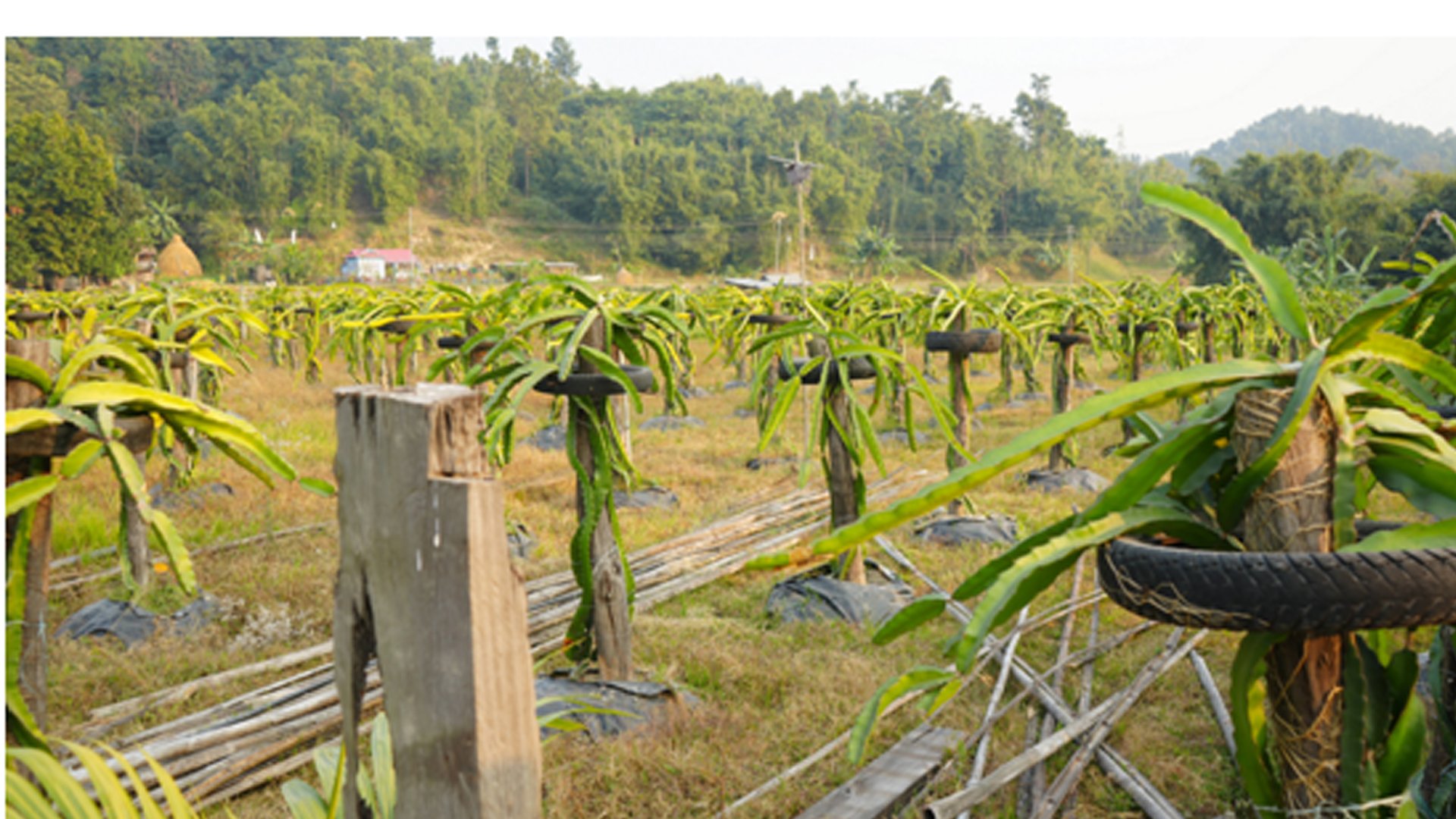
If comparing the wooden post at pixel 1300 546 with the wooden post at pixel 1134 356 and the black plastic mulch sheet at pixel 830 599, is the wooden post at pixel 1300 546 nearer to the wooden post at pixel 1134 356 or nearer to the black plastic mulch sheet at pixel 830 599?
the black plastic mulch sheet at pixel 830 599

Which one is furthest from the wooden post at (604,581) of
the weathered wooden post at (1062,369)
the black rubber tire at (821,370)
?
the weathered wooden post at (1062,369)

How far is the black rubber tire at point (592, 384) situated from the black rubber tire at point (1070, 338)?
433 cm

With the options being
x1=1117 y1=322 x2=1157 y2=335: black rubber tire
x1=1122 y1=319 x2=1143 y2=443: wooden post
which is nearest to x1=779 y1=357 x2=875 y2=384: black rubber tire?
x1=1122 y1=319 x2=1143 y2=443: wooden post

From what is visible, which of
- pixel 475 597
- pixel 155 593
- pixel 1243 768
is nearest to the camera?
pixel 475 597

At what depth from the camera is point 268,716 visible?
10.0 ft

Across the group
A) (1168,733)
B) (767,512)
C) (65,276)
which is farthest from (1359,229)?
(65,276)

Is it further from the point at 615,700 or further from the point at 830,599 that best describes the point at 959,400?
the point at 615,700

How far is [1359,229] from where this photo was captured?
2809cm

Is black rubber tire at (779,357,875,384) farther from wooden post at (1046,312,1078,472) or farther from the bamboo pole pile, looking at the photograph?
wooden post at (1046,312,1078,472)

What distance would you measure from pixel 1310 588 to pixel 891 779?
1757 mm

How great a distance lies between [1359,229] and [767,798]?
105 ft

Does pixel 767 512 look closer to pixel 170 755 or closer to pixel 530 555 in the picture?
pixel 530 555

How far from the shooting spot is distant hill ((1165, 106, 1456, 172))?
11231 centimetres

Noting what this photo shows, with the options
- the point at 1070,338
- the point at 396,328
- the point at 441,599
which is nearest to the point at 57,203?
the point at 396,328
